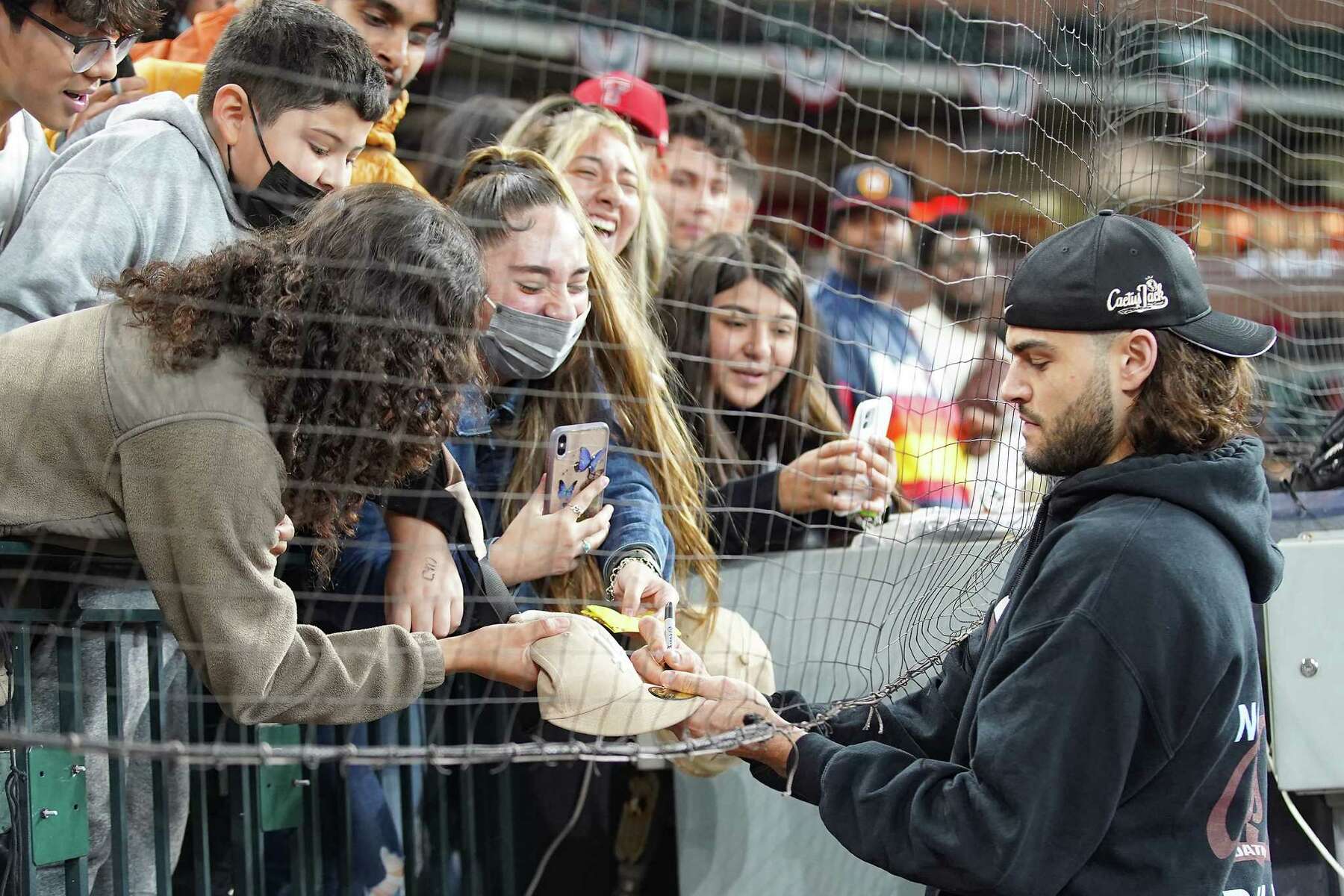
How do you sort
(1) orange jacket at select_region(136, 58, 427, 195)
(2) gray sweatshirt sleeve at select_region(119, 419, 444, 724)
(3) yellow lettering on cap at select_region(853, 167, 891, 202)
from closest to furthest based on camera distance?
(2) gray sweatshirt sleeve at select_region(119, 419, 444, 724) < (1) orange jacket at select_region(136, 58, 427, 195) < (3) yellow lettering on cap at select_region(853, 167, 891, 202)

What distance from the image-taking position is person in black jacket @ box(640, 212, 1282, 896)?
1.93 meters

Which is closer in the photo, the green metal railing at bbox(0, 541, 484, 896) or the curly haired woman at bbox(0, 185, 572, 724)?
the curly haired woman at bbox(0, 185, 572, 724)

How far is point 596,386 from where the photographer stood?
9.21 ft

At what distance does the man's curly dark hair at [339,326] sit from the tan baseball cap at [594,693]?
407 millimetres

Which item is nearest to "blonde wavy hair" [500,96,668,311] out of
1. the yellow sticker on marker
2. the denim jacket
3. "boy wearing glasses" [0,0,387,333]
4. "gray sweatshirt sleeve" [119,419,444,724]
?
the denim jacket

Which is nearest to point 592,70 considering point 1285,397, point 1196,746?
point 1196,746

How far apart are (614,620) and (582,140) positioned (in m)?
1.32

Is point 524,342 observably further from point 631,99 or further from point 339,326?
point 631,99

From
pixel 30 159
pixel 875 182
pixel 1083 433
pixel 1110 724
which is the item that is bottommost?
pixel 1110 724

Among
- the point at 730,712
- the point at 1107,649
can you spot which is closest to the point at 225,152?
the point at 730,712

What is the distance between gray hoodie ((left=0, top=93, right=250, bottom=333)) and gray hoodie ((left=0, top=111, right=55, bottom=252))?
105 mm

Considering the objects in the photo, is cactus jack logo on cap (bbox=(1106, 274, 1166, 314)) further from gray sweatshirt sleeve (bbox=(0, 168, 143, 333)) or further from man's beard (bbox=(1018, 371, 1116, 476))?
gray sweatshirt sleeve (bbox=(0, 168, 143, 333))

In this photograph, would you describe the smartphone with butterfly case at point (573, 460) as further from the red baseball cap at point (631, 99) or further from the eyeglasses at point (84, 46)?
the red baseball cap at point (631, 99)

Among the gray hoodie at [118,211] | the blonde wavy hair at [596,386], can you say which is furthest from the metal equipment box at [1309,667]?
the gray hoodie at [118,211]
